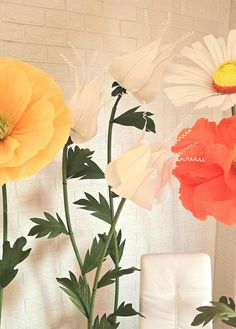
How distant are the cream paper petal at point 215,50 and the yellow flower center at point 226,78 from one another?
0.02m

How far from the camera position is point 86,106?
0.69 meters

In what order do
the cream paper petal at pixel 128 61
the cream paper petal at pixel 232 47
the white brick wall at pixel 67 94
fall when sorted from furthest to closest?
the white brick wall at pixel 67 94
the cream paper petal at pixel 128 61
the cream paper petal at pixel 232 47

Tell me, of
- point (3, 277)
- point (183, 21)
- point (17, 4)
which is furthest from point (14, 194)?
point (183, 21)

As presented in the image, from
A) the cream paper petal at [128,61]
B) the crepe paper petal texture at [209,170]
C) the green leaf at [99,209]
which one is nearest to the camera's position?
the crepe paper petal texture at [209,170]

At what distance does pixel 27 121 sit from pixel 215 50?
34cm

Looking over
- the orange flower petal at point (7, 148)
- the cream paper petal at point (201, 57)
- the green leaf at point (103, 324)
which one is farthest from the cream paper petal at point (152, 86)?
the green leaf at point (103, 324)

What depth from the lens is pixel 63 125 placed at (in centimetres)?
53

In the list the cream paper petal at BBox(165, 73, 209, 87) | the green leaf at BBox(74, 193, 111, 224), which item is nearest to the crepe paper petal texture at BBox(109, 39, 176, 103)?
the cream paper petal at BBox(165, 73, 209, 87)

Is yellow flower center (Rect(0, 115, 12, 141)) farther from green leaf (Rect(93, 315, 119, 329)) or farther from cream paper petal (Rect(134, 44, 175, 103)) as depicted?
green leaf (Rect(93, 315, 119, 329))

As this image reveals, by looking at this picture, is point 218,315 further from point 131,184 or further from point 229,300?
point 131,184

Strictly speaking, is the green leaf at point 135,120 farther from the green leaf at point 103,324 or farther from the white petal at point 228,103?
the green leaf at point 103,324

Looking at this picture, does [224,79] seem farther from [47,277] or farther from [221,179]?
[47,277]

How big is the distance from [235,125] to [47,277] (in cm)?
117

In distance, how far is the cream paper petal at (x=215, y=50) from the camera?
0.54 m
